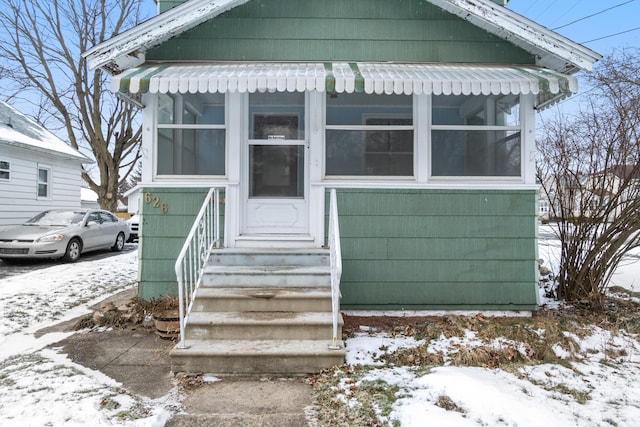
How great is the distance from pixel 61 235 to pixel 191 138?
6.00 meters

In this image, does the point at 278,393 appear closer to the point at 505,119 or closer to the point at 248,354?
the point at 248,354

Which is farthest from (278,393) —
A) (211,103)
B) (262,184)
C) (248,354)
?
(211,103)

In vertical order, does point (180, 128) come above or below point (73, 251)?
above

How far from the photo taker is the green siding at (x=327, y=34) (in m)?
4.91

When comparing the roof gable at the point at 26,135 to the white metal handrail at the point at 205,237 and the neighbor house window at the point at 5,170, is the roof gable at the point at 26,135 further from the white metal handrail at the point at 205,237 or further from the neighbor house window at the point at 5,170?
the white metal handrail at the point at 205,237

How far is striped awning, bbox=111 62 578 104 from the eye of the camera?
4066 millimetres

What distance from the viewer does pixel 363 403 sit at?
2770 millimetres

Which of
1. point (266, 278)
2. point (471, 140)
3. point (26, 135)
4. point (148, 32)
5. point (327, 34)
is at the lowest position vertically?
point (266, 278)

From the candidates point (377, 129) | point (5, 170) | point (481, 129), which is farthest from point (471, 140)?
point (5, 170)

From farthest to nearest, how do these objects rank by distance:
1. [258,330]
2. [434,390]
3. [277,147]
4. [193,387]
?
[277,147] < [258,330] < [193,387] < [434,390]

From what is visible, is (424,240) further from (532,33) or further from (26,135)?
(26,135)

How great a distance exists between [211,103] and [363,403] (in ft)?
12.4

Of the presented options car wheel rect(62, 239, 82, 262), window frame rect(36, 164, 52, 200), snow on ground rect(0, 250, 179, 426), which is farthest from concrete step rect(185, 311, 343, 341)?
window frame rect(36, 164, 52, 200)

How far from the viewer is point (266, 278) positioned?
4.26m
